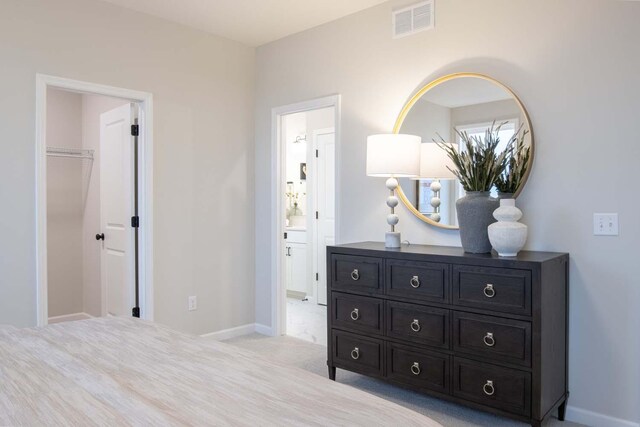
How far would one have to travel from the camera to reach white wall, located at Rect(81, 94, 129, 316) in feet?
15.0

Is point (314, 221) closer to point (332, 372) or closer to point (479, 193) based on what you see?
point (332, 372)

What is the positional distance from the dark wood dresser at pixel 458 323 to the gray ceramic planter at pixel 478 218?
9cm

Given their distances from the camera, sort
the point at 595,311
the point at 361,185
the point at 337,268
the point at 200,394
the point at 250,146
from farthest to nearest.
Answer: the point at 250,146 < the point at 361,185 < the point at 337,268 < the point at 595,311 < the point at 200,394

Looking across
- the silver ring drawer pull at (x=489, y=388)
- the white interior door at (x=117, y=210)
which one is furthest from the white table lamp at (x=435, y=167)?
the white interior door at (x=117, y=210)

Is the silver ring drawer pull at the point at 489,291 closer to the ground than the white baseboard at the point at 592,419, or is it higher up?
higher up

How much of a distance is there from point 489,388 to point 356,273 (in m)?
1.01

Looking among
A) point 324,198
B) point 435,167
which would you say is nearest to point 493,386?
point 435,167

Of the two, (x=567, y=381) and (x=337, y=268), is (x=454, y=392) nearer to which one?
(x=567, y=381)

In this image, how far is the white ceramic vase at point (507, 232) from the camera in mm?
2455

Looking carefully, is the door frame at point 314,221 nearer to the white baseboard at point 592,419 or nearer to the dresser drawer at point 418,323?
the dresser drawer at point 418,323

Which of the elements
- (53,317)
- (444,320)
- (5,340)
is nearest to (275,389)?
(5,340)

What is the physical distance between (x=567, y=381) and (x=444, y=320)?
0.76m

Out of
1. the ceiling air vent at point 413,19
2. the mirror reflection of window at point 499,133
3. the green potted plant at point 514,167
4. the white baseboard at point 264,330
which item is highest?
the ceiling air vent at point 413,19

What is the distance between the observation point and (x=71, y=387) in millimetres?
966
